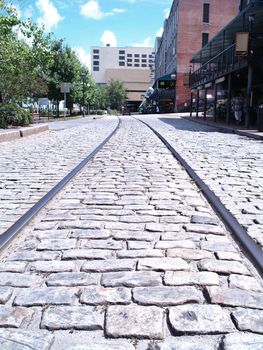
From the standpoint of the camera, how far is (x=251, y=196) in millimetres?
5723

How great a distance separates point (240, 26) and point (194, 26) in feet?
132

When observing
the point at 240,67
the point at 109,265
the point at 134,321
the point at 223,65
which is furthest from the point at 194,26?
the point at 134,321

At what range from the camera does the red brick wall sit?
59.9 m

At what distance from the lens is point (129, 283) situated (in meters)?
3.01

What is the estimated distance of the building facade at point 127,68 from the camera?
12862 cm

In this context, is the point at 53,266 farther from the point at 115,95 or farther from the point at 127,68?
the point at 127,68

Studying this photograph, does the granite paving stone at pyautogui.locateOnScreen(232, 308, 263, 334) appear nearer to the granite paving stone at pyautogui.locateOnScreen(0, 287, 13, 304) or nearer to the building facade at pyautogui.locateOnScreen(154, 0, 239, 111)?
the granite paving stone at pyautogui.locateOnScreen(0, 287, 13, 304)

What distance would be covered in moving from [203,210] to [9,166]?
17.2ft

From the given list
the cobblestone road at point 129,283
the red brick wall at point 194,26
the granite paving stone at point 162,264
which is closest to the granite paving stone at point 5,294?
the cobblestone road at point 129,283

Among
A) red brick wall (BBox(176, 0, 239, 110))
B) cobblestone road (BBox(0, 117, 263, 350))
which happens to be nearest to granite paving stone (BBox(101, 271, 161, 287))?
cobblestone road (BBox(0, 117, 263, 350))

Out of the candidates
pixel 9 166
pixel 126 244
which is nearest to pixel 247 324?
pixel 126 244

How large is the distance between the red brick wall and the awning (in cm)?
2668

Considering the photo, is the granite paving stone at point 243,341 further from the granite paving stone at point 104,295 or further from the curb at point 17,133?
the curb at point 17,133

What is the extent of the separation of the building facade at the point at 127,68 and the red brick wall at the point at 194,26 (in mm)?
46364
